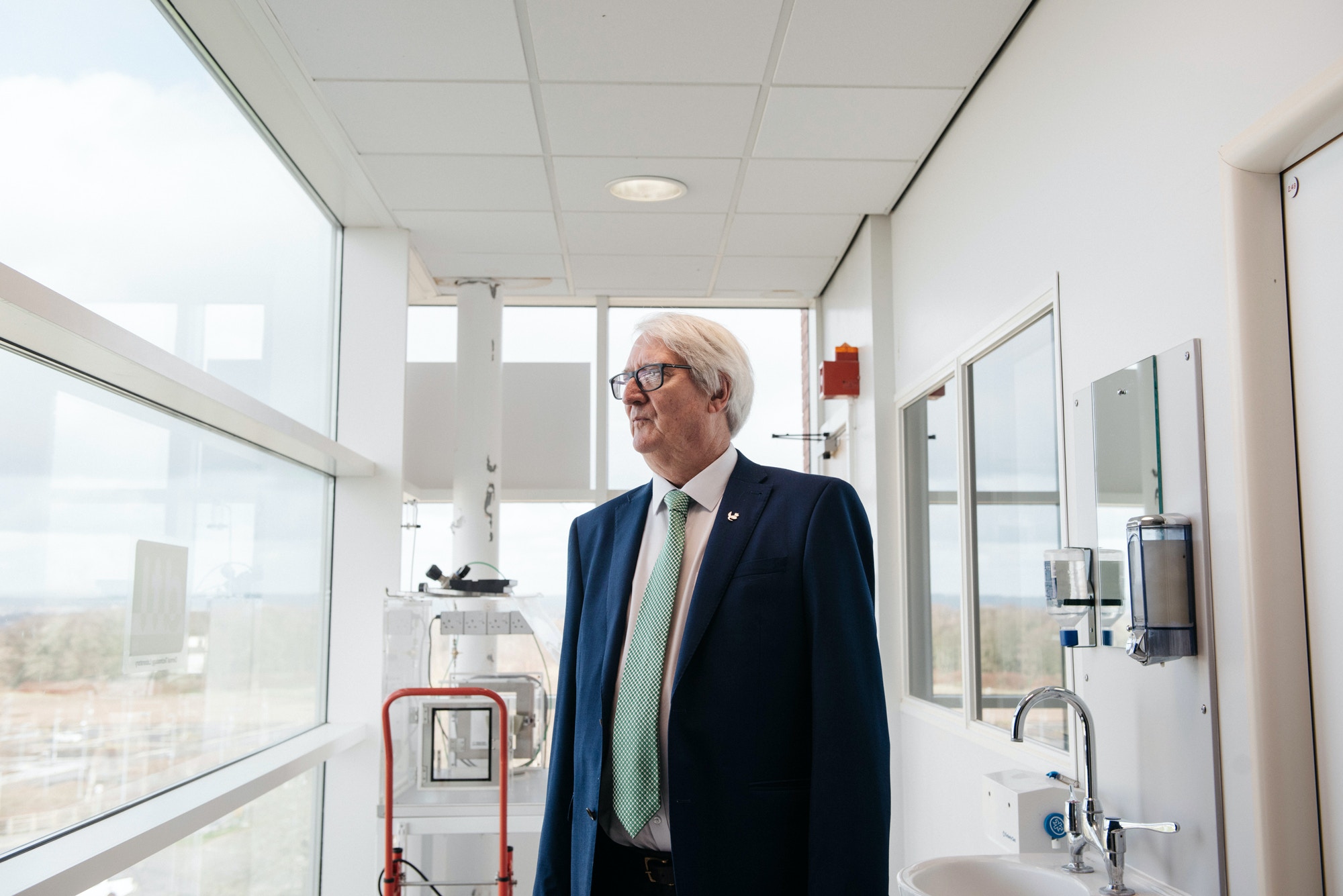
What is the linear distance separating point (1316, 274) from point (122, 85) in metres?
2.17

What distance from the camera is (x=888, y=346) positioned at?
12.3 feet

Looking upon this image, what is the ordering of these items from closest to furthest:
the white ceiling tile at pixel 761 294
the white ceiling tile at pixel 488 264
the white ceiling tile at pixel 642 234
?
1. the white ceiling tile at pixel 642 234
2. the white ceiling tile at pixel 488 264
3. the white ceiling tile at pixel 761 294

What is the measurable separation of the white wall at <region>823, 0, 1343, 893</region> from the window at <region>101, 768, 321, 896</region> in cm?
196

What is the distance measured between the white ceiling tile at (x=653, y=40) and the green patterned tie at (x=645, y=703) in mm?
1388

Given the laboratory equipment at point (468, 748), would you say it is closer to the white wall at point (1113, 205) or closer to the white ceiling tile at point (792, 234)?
the white wall at point (1113, 205)

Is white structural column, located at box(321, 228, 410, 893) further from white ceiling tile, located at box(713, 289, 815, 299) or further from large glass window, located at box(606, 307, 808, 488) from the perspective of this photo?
white ceiling tile, located at box(713, 289, 815, 299)

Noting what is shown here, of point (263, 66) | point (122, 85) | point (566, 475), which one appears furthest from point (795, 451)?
point (122, 85)

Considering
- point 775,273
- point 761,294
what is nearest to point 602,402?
point 761,294

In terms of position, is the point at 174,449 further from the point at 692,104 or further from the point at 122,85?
the point at 692,104

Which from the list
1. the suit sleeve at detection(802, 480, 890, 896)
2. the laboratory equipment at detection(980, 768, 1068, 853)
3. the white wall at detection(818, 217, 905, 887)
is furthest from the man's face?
the white wall at detection(818, 217, 905, 887)

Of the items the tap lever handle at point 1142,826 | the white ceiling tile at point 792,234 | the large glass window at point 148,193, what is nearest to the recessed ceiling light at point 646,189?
the white ceiling tile at point 792,234

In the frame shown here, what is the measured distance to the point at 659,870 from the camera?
58.2 inches

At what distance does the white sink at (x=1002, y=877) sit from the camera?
176 cm

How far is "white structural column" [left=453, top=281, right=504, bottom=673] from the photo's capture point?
14.8ft
